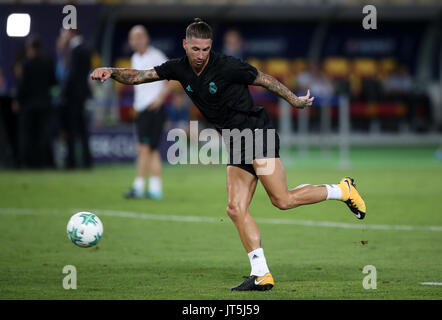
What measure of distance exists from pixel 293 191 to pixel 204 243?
2483mm

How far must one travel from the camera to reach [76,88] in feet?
67.1

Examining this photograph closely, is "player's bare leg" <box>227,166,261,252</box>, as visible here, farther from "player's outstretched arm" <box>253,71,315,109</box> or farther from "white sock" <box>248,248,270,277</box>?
"player's outstretched arm" <box>253,71,315,109</box>

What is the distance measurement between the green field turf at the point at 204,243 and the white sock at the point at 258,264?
200 mm

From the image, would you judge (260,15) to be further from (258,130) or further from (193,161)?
(258,130)

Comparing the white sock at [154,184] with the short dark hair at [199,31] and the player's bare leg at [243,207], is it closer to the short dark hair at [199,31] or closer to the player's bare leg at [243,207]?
the player's bare leg at [243,207]

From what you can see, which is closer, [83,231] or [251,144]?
[251,144]

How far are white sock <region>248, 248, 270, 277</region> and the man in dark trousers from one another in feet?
42.2

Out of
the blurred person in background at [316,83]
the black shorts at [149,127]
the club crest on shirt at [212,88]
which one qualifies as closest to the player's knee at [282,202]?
the club crest on shirt at [212,88]

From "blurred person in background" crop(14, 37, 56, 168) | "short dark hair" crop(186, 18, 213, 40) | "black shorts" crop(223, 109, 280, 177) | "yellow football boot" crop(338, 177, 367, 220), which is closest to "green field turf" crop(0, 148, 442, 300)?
"yellow football boot" crop(338, 177, 367, 220)

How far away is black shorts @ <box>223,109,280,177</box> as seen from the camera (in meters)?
8.22

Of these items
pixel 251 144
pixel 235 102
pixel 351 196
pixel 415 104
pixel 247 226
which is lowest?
pixel 247 226

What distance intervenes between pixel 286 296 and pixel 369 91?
2685 cm

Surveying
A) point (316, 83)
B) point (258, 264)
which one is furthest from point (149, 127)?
point (316, 83)

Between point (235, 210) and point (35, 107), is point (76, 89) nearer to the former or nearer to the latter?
point (35, 107)
